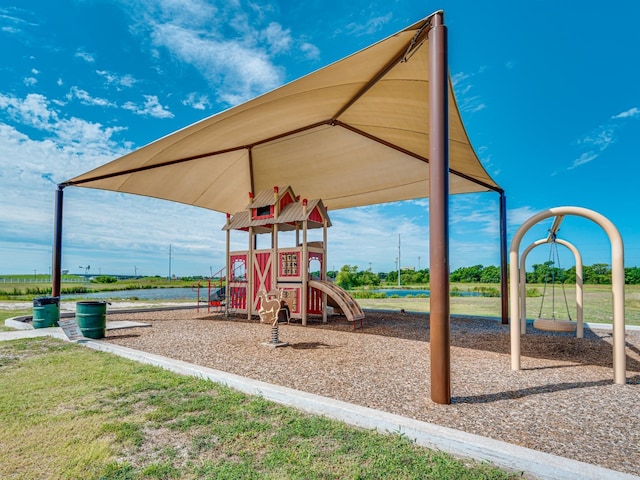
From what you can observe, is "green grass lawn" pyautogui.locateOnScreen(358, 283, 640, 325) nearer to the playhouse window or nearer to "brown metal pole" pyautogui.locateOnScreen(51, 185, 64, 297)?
the playhouse window

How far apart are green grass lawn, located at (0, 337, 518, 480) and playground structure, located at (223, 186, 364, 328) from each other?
20.2 ft

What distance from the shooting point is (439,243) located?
387cm

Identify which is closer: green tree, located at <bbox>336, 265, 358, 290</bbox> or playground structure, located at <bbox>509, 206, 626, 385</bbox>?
playground structure, located at <bbox>509, 206, 626, 385</bbox>

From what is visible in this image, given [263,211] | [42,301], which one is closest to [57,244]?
[42,301]

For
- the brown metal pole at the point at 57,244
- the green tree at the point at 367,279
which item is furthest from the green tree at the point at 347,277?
the brown metal pole at the point at 57,244

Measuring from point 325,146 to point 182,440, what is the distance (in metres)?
9.68

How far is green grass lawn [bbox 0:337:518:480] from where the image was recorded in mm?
2643

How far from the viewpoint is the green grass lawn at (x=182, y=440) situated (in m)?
2.64

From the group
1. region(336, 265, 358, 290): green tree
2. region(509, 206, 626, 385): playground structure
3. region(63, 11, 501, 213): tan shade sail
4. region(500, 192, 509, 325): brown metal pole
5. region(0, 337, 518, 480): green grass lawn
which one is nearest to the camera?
region(0, 337, 518, 480): green grass lawn

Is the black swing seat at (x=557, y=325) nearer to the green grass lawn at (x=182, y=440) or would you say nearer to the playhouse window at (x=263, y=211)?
the green grass lawn at (x=182, y=440)

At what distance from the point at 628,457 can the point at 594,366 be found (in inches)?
140

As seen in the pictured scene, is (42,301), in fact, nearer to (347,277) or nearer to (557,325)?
(557,325)

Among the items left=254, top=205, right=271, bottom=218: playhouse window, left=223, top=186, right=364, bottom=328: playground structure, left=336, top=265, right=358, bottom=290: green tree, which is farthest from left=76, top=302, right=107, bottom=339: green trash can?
left=336, top=265, right=358, bottom=290: green tree

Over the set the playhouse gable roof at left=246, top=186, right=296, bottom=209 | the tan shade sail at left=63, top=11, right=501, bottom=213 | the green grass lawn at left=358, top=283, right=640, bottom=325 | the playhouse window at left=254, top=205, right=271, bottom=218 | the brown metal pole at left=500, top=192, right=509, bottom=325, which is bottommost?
the green grass lawn at left=358, top=283, right=640, bottom=325
